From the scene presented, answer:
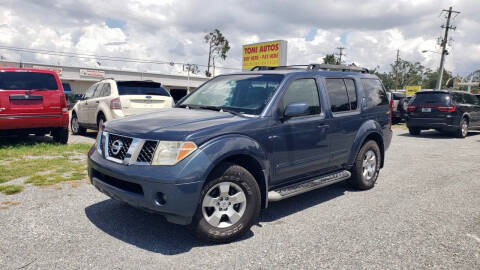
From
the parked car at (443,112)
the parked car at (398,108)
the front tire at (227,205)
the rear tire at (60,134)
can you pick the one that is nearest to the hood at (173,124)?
the front tire at (227,205)

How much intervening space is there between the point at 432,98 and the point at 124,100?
36.1ft

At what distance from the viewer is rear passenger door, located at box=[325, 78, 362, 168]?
202 inches

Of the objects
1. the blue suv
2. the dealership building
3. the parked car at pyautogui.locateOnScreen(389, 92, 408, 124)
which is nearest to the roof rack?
the blue suv

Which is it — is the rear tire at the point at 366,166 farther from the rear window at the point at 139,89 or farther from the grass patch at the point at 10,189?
the rear window at the point at 139,89

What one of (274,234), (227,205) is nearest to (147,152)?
(227,205)

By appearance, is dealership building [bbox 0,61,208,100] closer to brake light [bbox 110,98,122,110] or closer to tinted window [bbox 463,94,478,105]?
tinted window [bbox 463,94,478,105]

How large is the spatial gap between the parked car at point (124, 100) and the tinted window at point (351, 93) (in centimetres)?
518

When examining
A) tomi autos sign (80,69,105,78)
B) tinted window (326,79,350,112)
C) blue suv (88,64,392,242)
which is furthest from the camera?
tomi autos sign (80,69,105,78)

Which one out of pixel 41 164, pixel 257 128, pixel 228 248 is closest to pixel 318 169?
pixel 257 128

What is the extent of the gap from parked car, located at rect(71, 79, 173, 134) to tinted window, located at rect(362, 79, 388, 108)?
518 centimetres

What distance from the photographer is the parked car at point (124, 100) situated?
912cm

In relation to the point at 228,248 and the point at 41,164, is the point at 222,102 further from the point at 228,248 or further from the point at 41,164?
the point at 41,164

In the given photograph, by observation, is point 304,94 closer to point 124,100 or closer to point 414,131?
point 124,100

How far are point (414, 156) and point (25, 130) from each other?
9.32 m
